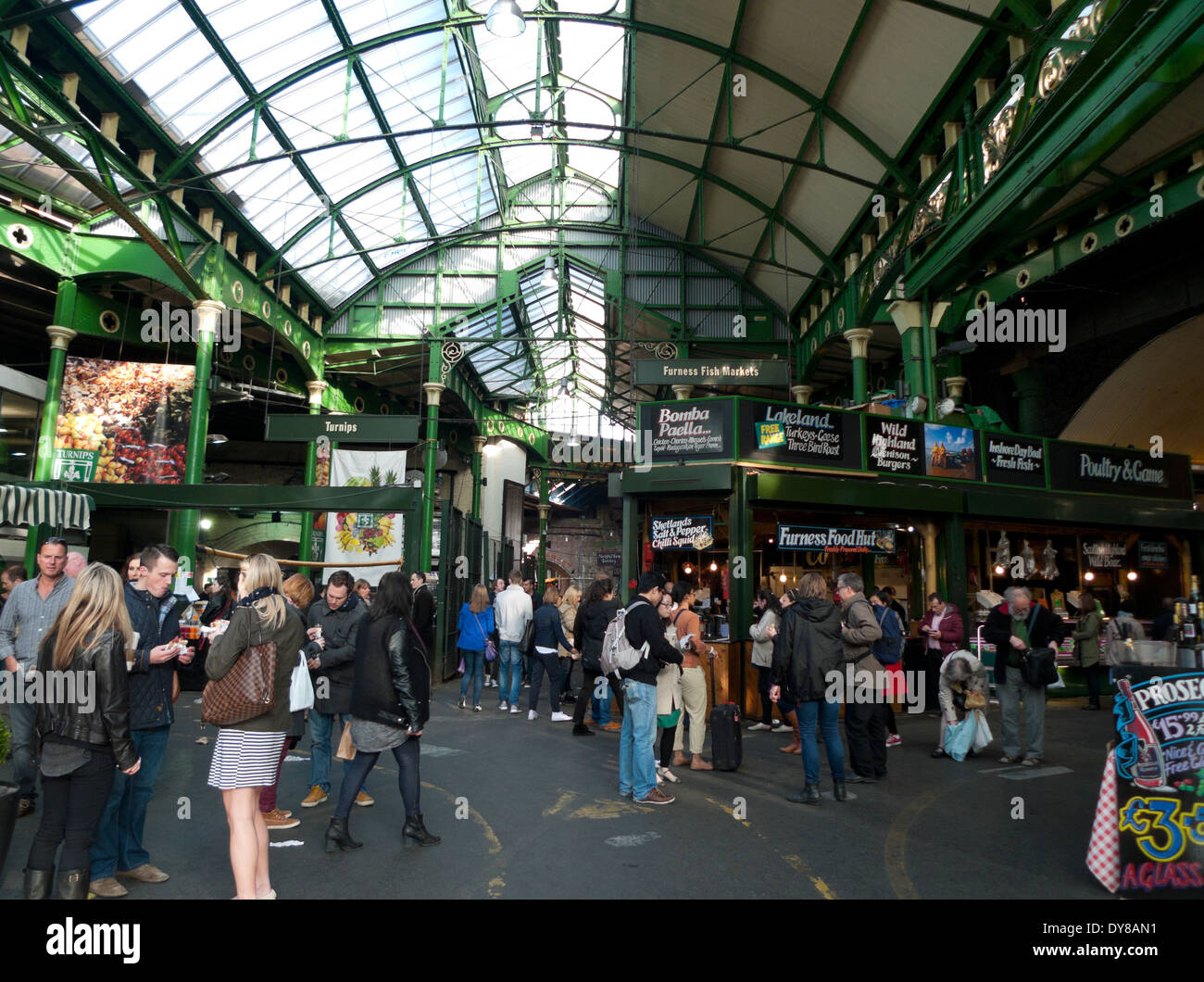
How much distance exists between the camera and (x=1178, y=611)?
22.0ft

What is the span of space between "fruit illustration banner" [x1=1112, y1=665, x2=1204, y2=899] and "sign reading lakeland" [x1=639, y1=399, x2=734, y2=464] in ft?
23.5

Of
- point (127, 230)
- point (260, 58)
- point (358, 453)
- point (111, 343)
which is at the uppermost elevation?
point (260, 58)

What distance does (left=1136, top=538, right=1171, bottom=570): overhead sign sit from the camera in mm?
13828

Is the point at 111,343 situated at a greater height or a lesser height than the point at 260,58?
lesser

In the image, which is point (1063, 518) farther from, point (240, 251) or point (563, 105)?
point (240, 251)

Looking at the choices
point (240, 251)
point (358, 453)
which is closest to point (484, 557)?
point (358, 453)

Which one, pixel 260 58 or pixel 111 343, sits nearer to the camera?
pixel 260 58

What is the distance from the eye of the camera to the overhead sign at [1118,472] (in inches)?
525

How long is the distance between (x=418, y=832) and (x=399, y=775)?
40 cm

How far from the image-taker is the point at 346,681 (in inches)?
221

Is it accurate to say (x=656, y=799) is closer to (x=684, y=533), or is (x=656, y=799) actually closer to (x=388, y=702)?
(x=388, y=702)

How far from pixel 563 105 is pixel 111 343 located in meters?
12.1

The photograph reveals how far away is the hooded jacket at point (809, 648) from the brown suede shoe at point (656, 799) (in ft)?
4.25
